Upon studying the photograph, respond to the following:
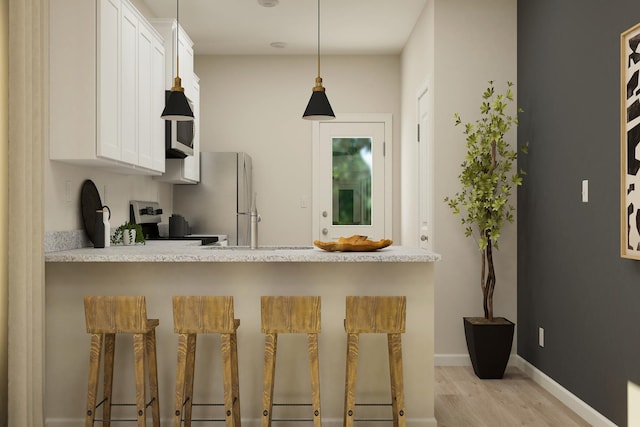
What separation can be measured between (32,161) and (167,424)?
4.93 ft

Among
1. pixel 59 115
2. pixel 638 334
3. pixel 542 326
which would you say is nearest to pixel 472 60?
pixel 542 326

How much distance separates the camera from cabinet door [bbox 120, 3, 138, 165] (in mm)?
3609

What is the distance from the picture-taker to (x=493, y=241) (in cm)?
445

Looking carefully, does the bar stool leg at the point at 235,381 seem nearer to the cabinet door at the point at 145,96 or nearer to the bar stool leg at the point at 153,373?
the bar stool leg at the point at 153,373

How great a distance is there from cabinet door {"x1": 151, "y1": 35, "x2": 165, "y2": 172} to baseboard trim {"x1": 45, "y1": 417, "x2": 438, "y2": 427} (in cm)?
178

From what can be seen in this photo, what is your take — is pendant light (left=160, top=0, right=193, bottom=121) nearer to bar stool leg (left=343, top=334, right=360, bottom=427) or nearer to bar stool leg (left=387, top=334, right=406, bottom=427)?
bar stool leg (left=343, top=334, right=360, bottom=427)

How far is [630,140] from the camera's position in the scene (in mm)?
2869

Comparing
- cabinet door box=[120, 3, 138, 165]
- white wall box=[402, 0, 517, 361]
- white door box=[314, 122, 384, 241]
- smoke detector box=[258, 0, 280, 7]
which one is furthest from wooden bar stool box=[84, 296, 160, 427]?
white door box=[314, 122, 384, 241]

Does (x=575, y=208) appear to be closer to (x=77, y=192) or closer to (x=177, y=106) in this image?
(x=177, y=106)

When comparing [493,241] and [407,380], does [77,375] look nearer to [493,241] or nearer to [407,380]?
[407,380]

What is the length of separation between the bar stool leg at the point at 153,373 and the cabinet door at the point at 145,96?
1351mm

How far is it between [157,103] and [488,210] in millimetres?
2491

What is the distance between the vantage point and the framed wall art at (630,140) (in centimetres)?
279

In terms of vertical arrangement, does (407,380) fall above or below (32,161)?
below
